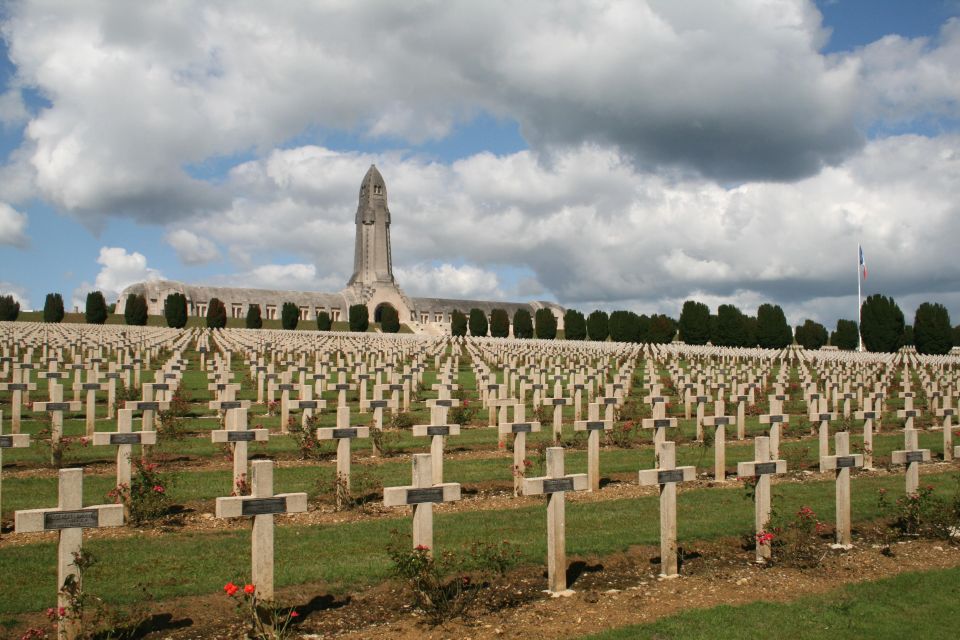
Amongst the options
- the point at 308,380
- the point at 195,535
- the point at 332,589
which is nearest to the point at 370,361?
the point at 308,380

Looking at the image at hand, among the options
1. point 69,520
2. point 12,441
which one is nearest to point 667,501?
point 69,520

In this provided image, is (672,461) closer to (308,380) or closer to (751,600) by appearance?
(751,600)

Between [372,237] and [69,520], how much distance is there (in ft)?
324

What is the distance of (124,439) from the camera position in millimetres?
7652

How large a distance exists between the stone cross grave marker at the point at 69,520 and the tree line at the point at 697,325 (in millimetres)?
47872

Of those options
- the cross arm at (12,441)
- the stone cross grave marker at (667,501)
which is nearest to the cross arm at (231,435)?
the cross arm at (12,441)

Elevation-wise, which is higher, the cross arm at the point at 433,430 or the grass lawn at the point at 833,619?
the cross arm at the point at 433,430

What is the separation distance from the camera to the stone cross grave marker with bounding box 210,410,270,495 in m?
7.93

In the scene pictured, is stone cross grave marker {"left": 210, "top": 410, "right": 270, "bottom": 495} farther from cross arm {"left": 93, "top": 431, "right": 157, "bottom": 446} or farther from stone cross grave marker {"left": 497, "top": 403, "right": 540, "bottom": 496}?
stone cross grave marker {"left": 497, "top": 403, "right": 540, "bottom": 496}

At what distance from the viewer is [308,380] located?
18.6 meters

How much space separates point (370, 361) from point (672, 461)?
72.1 ft

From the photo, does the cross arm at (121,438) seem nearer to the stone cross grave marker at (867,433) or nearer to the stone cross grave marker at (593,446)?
the stone cross grave marker at (593,446)

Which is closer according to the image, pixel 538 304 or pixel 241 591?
pixel 241 591

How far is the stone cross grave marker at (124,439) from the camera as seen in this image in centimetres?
754
